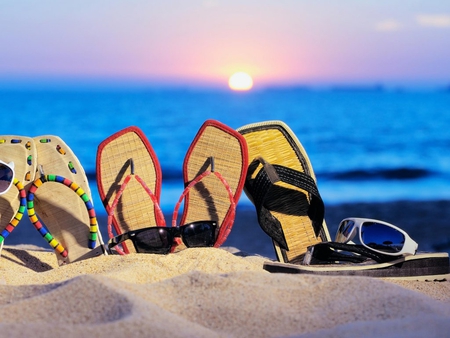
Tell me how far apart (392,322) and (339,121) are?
23464mm

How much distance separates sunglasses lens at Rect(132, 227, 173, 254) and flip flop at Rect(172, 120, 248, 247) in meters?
0.25

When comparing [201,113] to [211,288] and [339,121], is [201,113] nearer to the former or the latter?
[339,121]

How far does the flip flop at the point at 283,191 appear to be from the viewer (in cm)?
342

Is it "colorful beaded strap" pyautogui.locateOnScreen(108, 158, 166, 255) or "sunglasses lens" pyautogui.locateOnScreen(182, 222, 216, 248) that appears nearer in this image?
"sunglasses lens" pyautogui.locateOnScreen(182, 222, 216, 248)

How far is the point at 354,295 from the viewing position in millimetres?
2143

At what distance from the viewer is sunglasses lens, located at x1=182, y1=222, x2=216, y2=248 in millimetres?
3186

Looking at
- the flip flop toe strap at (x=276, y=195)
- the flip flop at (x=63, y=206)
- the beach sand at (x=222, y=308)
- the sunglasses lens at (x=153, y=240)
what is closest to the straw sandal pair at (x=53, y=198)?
the flip flop at (x=63, y=206)

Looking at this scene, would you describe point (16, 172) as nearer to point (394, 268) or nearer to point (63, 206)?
point (63, 206)

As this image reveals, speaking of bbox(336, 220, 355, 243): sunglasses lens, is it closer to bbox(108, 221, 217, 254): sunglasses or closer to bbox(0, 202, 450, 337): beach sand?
bbox(108, 221, 217, 254): sunglasses

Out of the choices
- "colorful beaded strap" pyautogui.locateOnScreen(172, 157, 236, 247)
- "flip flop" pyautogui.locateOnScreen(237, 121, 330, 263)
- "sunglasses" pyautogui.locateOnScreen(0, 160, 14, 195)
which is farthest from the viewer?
"flip flop" pyautogui.locateOnScreen(237, 121, 330, 263)

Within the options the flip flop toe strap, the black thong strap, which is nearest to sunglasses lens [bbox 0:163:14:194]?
the flip flop toe strap

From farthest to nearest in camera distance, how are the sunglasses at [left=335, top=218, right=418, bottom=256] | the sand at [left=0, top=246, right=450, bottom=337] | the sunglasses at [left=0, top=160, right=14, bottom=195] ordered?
the sunglasses at [left=0, top=160, right=14, bottom=195], the sunglasses at [left=335, top=218, right=418, bottom=256], the sand at [left=0, top=246, right=450, bottom=337]

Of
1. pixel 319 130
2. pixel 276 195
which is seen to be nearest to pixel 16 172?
pixel 276 195

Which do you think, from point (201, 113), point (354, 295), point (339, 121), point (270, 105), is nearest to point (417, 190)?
point (354, 295)
